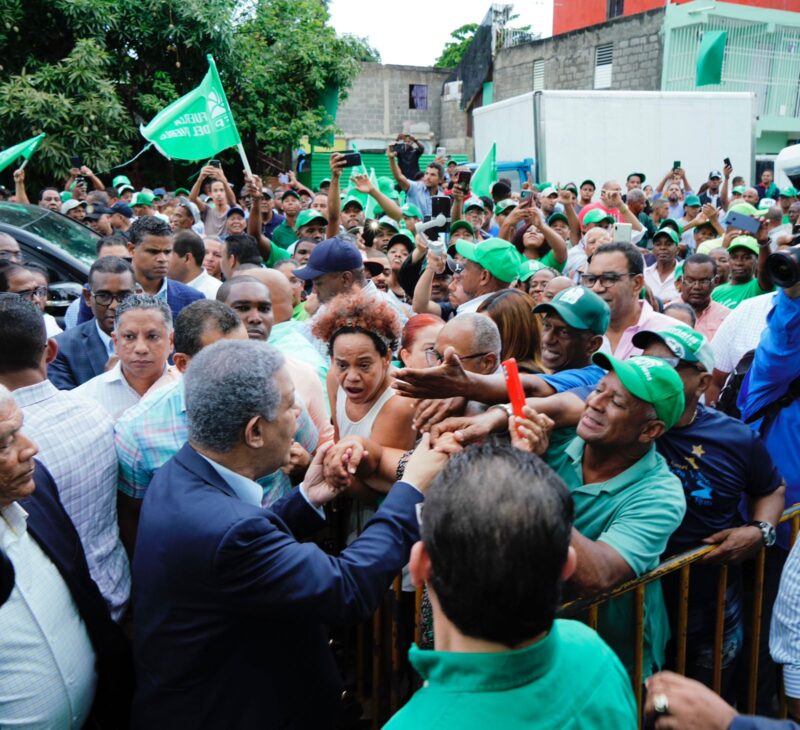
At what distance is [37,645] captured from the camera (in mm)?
2154

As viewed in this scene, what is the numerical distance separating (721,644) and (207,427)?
6.77 feet

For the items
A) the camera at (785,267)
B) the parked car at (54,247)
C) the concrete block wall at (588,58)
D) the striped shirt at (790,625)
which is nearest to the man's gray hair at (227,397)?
the striped shirt at (790,625)

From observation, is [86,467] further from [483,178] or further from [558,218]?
[483,178]

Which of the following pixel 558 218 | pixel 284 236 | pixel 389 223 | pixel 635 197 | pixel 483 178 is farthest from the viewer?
pixel 635 197

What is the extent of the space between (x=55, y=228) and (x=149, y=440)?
535 cm

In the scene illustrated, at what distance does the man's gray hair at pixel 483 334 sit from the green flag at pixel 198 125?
247 inches

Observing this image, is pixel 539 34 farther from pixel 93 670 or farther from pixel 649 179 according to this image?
pixel 93 670

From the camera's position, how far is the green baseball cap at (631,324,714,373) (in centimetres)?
283

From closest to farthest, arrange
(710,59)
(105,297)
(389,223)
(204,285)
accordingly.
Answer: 1. (105,297)
2. (204,285)
3. (389,223)
4. (710,59)

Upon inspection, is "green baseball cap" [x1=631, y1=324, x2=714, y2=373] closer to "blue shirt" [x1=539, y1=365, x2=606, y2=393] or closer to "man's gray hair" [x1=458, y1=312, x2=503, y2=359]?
"blue shirt" [x1=539, y1=365, x2=606, y2=393]

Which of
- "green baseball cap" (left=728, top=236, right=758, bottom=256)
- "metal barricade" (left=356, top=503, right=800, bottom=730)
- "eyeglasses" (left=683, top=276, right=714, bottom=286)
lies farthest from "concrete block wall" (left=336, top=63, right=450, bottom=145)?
"metal barricade" (left=356, top=503, right=800, bottom=730)

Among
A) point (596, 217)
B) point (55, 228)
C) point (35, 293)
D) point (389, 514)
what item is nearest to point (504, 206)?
point (596, 217)

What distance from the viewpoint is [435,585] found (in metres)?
1.36

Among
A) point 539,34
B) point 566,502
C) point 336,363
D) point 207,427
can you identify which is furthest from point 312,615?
point 539,34
